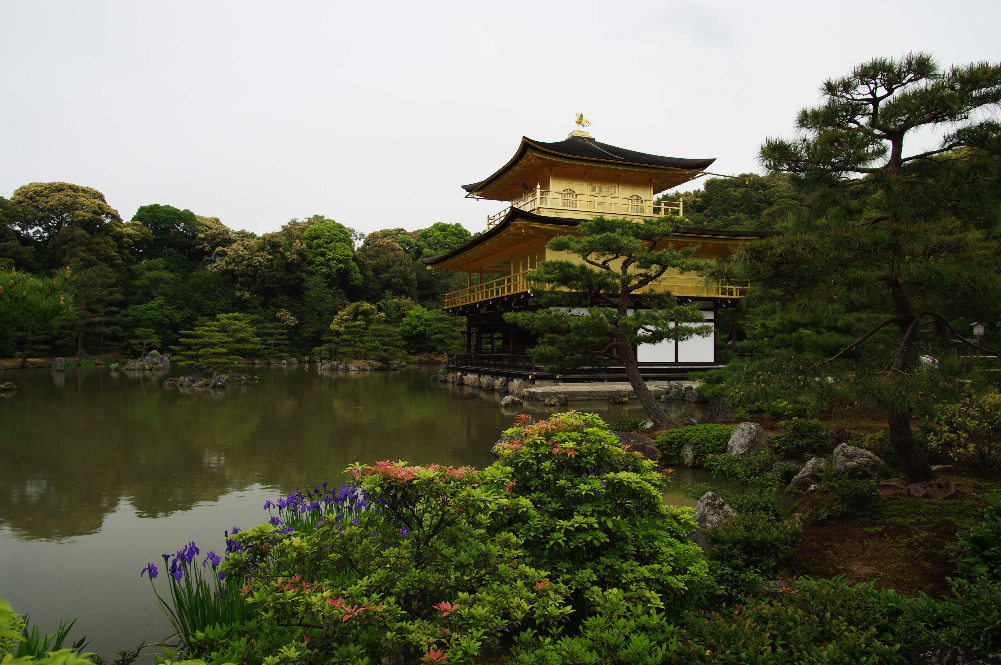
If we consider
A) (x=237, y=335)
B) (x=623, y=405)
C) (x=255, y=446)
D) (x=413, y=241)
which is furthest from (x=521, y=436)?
(x=413, y=241)

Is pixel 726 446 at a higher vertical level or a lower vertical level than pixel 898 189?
lower

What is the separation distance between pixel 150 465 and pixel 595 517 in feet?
24.0

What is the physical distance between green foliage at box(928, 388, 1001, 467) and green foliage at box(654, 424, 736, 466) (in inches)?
90.2

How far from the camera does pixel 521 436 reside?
12.6 ft

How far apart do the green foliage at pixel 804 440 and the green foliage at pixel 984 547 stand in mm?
4340

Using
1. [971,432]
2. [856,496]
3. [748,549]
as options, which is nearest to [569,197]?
[971,432]

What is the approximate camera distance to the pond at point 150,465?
4094 millimetres

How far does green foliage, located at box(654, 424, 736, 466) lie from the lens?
770cm

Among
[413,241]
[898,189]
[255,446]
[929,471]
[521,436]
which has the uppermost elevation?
[413,241]

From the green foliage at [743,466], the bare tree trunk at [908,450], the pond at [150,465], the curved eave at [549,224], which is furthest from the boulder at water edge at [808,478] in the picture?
the curved eave at [549,224]

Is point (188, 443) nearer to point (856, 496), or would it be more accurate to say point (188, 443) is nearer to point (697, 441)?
point (697, 441)

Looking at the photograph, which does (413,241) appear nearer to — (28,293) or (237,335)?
(237,335)

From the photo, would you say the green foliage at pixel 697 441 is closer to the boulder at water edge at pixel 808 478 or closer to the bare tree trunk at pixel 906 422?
the boulder at water edge at pixel 808 478

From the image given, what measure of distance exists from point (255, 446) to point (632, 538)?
7796 mm
